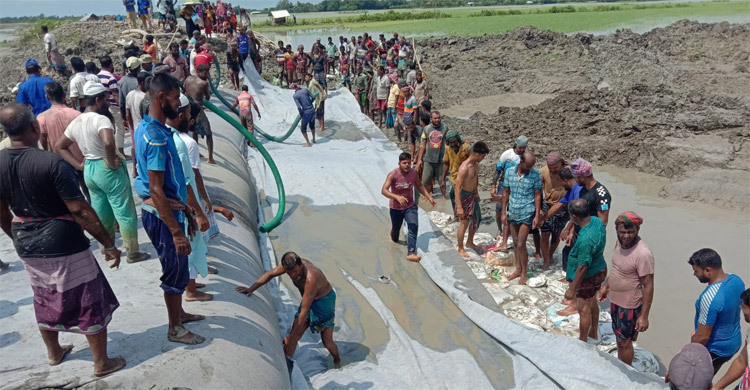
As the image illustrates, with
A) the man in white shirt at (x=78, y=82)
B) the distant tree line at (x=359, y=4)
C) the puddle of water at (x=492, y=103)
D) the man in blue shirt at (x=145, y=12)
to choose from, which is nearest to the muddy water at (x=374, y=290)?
the man in white shirt at (x=78, y=82)

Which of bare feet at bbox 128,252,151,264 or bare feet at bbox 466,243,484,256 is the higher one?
bare feet at bbox 128,252,151,264

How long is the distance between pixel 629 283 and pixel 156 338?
11.8 feet

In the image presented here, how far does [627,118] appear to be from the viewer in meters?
12.4

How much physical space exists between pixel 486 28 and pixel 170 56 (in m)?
38.1

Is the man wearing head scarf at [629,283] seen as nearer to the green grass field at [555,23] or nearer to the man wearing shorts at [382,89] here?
the man wearing shorts at [382,89]

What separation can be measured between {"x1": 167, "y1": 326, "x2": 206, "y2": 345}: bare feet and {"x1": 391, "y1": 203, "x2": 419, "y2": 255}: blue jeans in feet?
11.5

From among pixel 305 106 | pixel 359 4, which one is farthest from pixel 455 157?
pixel 359 4

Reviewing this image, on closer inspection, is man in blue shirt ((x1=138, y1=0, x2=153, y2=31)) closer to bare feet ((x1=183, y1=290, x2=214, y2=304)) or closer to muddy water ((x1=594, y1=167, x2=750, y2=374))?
muddy water ((x1=594, y1=167, x2=750, y2=374))

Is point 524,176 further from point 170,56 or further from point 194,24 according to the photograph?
point 194,24

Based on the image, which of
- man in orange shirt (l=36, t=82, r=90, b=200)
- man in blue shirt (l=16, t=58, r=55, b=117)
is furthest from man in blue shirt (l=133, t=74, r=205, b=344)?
man in blue shirt (l=16, t=58, r=55, b=117)

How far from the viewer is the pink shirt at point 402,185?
6.50 metres

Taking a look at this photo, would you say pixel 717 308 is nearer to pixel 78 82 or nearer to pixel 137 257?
pixel 137 257

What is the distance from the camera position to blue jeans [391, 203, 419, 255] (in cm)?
643

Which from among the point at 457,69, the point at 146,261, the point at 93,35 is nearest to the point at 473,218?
the point at 146,261
